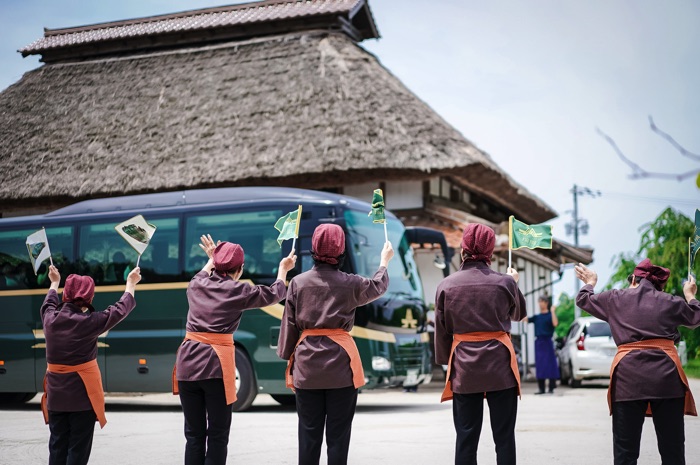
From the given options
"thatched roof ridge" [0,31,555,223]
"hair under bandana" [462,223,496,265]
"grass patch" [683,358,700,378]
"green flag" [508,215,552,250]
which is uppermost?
"thatched roof ridge" [0,31,555,223]

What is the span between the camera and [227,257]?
593 cm

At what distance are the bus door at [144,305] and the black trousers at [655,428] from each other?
8128 millimetres

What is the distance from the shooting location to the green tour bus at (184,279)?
12578mm

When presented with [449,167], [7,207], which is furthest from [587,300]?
[7,207]

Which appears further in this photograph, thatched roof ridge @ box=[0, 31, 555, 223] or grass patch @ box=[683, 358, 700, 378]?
grass patch @ box=[683, 358, 700, 378]

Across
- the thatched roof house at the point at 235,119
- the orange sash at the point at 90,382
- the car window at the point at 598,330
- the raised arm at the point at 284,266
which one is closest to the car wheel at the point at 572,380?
the car window at the point at 598,330

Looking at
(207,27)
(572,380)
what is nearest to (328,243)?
(572,380)

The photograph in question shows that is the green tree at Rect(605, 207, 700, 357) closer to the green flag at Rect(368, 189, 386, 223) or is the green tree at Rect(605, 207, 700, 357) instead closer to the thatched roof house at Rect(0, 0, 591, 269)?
the thatched roof house at Rect(0, 0, 591, 269)

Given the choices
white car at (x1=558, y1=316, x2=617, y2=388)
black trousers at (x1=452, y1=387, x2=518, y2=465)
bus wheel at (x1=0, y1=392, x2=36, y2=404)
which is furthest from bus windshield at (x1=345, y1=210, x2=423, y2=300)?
black trousers at (x1=452, y1=387, x2=518, y2=465)

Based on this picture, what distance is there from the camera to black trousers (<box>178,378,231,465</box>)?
5.70 meters

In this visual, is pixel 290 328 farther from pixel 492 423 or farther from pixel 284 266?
pixel 492 423

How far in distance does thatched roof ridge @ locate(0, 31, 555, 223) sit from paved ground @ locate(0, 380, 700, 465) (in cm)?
599

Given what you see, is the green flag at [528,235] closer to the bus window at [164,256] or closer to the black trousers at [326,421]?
the black trousers at [326,421]

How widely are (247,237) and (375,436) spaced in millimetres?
4223
